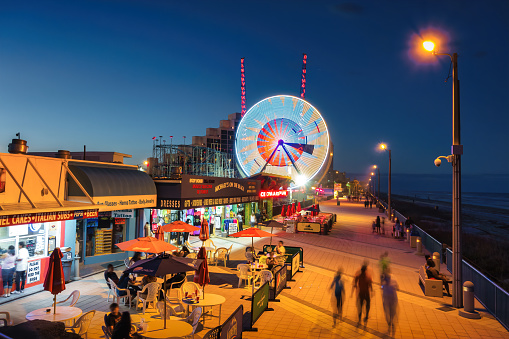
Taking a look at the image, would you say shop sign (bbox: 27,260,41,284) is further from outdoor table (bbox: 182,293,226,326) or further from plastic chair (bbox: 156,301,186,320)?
outdoor table (bbox: 182,293,226,326)

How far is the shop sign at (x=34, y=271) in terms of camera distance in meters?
12.2

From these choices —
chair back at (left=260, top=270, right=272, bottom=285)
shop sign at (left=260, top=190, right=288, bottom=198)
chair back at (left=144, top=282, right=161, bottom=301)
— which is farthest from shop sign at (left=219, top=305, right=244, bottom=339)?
shop sign at (left=260, top=190, right=288, bottom=198)

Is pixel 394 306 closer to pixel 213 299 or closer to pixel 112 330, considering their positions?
pixel 213 299

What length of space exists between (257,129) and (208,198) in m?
22.4

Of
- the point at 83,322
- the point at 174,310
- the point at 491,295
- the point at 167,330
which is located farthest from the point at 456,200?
the point at 83,322

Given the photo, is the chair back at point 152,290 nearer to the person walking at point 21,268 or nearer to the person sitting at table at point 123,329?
the person sitting at table at point 123,329

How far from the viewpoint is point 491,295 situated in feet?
35.9

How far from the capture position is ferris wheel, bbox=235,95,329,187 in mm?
40781

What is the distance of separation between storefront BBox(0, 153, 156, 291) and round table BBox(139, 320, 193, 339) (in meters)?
4.79

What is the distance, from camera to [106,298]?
11.7 meters

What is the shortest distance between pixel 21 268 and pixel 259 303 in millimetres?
7706

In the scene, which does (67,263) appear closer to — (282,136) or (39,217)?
(39,217)

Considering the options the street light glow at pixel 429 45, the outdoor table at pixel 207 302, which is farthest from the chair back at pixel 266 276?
the street light glow at pixel 429 45

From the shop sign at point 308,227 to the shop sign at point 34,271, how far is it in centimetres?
2066
